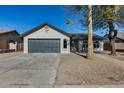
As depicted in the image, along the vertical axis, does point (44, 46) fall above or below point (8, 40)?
below

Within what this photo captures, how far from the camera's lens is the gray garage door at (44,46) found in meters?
31.5

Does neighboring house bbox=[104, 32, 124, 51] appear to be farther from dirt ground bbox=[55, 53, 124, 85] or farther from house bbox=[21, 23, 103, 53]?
dirt ground bbox=[55, 53, 124, 85]

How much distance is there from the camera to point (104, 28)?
26.5m

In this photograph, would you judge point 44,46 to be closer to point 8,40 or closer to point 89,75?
point 8,40

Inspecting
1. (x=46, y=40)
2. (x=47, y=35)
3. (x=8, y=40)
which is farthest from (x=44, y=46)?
(x=8, y=40)

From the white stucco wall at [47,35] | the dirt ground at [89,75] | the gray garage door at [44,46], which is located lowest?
the dirt ground at [89,75]

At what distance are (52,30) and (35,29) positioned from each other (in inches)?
95.3

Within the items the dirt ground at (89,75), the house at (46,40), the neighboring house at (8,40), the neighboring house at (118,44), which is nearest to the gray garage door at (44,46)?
the house at (46,40)

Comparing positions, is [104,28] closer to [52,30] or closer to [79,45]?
[52,30]

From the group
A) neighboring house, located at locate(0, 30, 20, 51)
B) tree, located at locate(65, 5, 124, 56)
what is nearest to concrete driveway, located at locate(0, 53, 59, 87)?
tree, located at locate(65, 5, 124, 56)

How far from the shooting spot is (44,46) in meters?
31.7

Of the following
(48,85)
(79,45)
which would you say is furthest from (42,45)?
(48,85)

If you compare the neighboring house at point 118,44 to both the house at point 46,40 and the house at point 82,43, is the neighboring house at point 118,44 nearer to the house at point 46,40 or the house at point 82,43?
the house at point 82,43

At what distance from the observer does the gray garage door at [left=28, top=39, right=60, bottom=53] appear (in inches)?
1238
